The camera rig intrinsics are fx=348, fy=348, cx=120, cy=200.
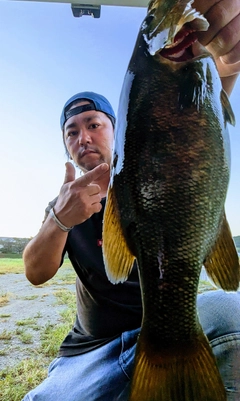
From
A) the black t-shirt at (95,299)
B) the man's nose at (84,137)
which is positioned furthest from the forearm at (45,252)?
the man's nose at (84,137)

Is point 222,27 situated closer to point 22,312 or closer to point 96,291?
point 96,291

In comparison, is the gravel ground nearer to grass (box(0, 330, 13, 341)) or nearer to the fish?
grass (box(0, 330, 13, 341))

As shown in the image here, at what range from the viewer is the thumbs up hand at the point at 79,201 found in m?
0.95

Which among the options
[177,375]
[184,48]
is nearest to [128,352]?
[177,375]

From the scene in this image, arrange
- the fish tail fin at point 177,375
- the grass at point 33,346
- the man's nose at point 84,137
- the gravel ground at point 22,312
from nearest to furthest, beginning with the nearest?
the fish tail fin at point 177,375 < the man's nose at point 84,137 < the grass at point 33,346 < the gravel ground at point 22,312

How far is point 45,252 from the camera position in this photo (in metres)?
1.12

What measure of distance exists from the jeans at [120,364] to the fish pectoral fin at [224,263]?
14.1 inches

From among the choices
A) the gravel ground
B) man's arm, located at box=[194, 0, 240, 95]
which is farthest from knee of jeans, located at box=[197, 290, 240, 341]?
the gravel ground

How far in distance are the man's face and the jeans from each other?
2.24ft

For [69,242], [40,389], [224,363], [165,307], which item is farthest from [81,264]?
[165,307]

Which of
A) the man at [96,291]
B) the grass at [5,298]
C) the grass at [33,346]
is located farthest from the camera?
the grass at [5,298]

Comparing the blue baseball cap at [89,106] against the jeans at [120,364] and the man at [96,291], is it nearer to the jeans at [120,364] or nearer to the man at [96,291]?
the man at [96,291]

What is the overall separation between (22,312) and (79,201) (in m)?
1.27

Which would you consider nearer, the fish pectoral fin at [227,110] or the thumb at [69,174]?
the fish pectoral fin at [227,110]
